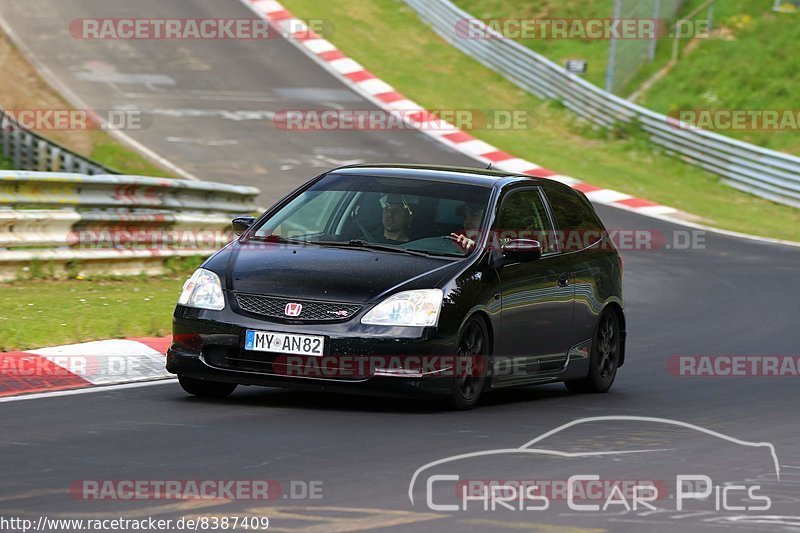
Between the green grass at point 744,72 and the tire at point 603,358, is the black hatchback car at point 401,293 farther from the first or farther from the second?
the green grass at point 744,72

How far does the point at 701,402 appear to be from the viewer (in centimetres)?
1057

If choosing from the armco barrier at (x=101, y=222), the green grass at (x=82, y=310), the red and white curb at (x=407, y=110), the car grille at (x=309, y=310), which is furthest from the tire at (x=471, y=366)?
the red and white curb at (x=407, y=110)

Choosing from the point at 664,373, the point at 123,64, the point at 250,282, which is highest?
the point at 123,64

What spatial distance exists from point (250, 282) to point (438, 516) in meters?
3.14

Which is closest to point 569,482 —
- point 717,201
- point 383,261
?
point 383,261

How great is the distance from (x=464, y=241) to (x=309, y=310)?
1.24m

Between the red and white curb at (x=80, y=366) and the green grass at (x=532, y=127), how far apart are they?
50.1 ft

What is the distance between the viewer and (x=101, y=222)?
49.8ft

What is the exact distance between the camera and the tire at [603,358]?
11.0 metres

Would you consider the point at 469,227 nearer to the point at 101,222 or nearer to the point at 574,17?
the point at 101,222

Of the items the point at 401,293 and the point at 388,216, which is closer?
the point at 401,293

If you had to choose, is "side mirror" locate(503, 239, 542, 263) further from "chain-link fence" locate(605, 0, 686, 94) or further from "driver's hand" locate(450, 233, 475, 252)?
"chain-link fence" locate(605, 0, 686, 94)

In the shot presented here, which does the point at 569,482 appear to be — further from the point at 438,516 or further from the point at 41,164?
the point at 41,164

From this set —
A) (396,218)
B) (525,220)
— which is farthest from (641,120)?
(396,218)
